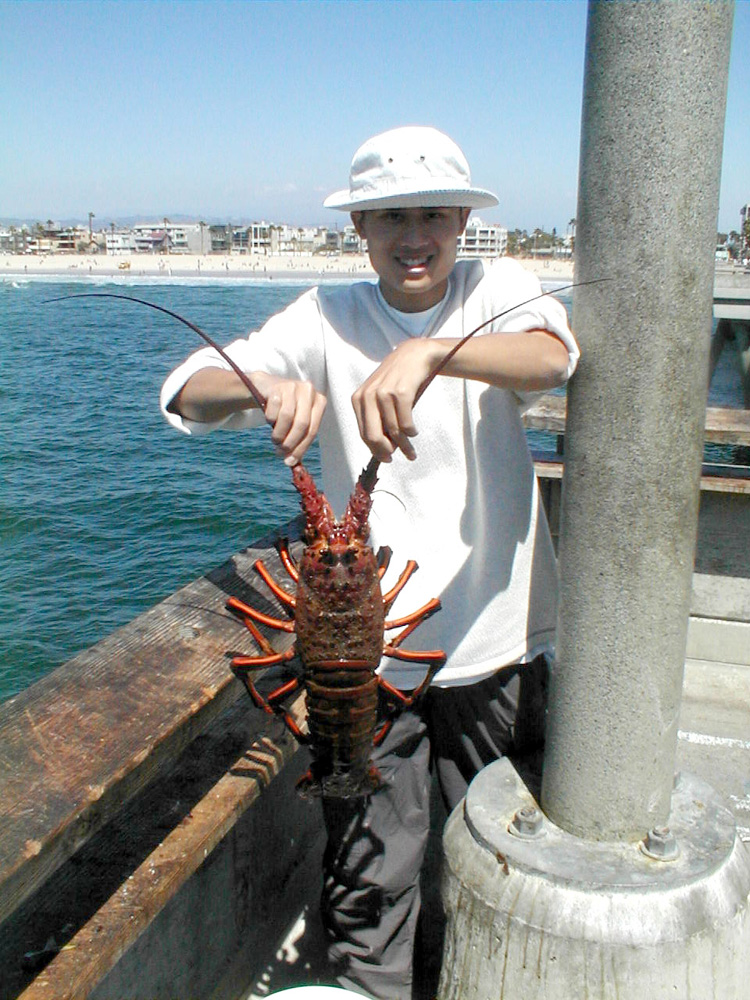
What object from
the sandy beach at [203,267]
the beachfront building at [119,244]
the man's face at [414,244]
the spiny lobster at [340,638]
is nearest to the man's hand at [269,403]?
the spiny lobster at [340,638]

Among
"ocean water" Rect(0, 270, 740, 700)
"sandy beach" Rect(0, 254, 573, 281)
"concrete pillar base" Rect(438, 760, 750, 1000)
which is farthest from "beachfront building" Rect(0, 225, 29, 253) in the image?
"concrete pillar base" Rect(438, 760, 750, 1000)

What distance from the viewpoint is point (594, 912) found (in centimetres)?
208

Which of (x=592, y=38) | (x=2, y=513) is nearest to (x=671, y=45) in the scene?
(x=592, y=38)

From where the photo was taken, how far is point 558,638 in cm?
234

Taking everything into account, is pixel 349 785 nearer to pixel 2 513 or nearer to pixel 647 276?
pixel 647 276

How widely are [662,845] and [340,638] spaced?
107cm

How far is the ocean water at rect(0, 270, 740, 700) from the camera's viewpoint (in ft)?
48.1

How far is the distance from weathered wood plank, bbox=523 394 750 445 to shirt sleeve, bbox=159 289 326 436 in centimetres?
175

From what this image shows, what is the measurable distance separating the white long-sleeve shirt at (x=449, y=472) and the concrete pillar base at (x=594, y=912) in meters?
0.56

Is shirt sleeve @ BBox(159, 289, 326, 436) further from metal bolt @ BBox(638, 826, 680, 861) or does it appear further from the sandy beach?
the sandy beach

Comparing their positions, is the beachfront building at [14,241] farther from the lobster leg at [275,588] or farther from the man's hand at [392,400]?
the man's hand at [392,400]

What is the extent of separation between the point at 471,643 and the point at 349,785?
617 millimetres

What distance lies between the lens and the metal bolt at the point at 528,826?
236 centimetres

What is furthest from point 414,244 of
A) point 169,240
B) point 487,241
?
point 169,240
